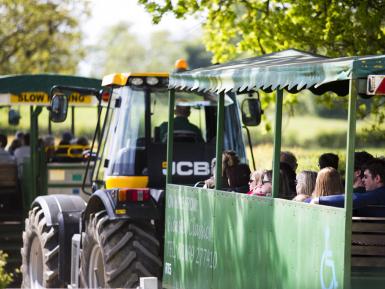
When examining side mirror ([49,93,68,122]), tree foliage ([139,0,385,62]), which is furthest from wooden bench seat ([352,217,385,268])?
tree foliage ([139,0,385,62])

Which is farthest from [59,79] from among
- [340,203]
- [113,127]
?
[340,203]

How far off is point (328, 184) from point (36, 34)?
108 feet

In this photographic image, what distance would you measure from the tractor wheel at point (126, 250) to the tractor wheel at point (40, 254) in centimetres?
159

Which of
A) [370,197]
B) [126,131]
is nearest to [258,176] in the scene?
[370,197]

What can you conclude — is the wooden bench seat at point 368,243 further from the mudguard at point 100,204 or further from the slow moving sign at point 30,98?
the slow moving sign at point 30,98

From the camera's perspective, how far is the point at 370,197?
29.0 ft

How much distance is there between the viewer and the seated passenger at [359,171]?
9508 millimetres

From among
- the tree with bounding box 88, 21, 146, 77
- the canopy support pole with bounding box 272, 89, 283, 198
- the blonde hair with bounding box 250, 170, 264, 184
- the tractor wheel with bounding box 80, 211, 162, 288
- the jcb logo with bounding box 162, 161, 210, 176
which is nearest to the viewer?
the canopy support pole with bounding box 272, 89, 283, 198

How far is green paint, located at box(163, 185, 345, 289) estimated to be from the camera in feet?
27.7

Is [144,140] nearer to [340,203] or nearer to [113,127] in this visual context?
[113,127]

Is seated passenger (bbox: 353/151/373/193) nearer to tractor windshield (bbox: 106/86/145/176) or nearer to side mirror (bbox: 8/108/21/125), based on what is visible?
tractor windshield (bbox: 106/86/145/176)

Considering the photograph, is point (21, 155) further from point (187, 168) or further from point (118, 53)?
point (118, 53)

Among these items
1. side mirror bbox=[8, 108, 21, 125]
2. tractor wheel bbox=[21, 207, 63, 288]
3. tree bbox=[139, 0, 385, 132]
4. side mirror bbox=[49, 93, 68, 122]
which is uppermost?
tree bbox=[139, 0, 385, 132]

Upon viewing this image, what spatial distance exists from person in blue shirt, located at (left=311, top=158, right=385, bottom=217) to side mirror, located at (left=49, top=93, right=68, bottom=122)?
4178 millimetres
